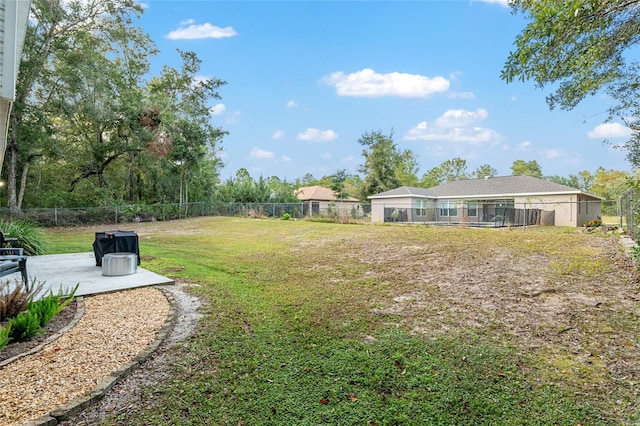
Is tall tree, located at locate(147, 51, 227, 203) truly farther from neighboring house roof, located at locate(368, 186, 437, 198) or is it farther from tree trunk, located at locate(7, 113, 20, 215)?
neighboring house roof, located at locate(368, 186, 437, 198)

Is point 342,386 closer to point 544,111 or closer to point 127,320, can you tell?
point 127,320

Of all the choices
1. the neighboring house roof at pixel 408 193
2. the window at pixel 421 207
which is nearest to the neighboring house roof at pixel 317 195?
the neighboring house roof at pixel 408 193

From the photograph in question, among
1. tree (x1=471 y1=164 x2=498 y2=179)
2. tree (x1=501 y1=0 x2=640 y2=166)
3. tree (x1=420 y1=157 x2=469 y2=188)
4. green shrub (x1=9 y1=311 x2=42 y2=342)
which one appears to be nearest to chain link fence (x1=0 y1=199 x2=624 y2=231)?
tree (x1=501 y1=0 x2=640 y2=166)

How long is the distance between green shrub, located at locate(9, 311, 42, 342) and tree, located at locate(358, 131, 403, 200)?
27197 mm

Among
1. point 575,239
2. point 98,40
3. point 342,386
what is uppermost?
point 98,40

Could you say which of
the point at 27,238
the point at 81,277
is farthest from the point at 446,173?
the point at 81,277

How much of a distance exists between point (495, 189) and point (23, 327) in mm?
23333

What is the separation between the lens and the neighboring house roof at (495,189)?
19.3 meters

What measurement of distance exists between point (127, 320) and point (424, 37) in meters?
12.2

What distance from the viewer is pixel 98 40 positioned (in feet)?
56.1

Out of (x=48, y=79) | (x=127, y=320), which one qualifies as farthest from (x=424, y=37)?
(x=48, y=79)

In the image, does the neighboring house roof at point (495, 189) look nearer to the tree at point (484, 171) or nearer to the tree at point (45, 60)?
the tree at point (45, 60)

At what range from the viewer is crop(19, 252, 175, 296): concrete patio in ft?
16.3

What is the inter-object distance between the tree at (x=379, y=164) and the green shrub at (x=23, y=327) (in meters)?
27.2
